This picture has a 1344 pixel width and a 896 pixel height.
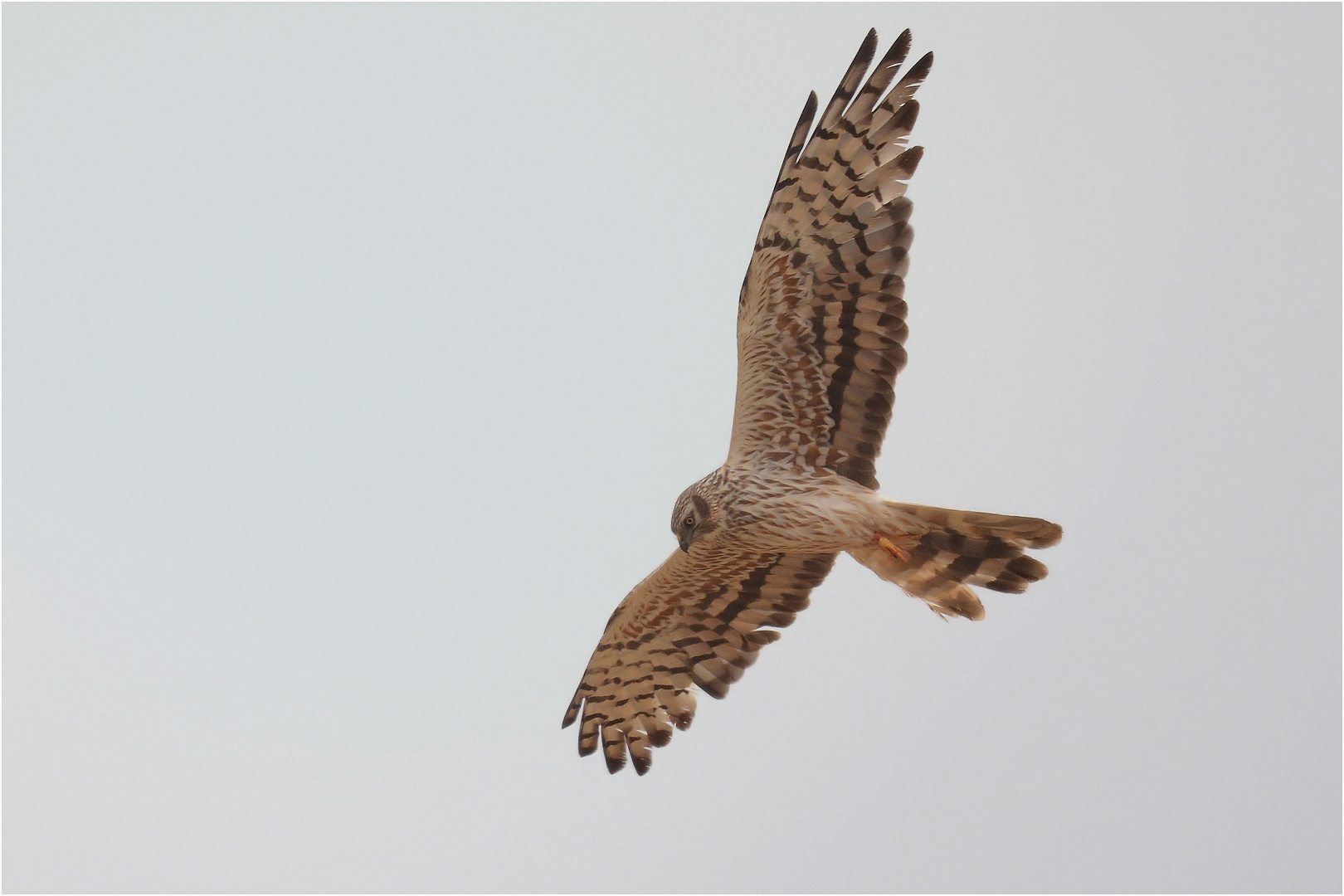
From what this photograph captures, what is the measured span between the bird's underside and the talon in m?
0.01

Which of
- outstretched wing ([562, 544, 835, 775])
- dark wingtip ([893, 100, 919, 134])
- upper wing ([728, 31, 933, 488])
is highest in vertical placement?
dark wingtip ([893, 100, 919, 134])

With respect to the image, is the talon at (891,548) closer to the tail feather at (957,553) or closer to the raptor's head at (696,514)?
the tail feather at (957,553)

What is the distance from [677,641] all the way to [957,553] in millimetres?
1991

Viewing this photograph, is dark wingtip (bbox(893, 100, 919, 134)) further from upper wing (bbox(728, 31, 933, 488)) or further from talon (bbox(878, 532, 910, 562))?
talon (bbox(878, 532, 910, 562))

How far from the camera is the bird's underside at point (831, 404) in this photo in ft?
26.6

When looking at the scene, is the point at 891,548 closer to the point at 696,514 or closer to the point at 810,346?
the point at 696,514

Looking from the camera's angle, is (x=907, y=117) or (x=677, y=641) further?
(x=677, y=641)

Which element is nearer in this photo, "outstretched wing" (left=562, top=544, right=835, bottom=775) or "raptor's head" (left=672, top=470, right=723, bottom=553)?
"raptor's head" (left=672, top=470, right=723, bottom=553)

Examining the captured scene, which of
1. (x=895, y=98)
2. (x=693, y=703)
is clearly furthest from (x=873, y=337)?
(x=693, y=703)

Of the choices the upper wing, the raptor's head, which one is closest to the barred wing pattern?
the upper wing

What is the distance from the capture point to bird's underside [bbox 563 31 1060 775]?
8.09 meters

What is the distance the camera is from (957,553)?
848 cm

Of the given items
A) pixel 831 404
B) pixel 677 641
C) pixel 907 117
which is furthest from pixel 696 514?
pixel 907 117

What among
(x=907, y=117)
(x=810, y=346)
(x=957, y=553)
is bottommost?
(x=957, y=553)
